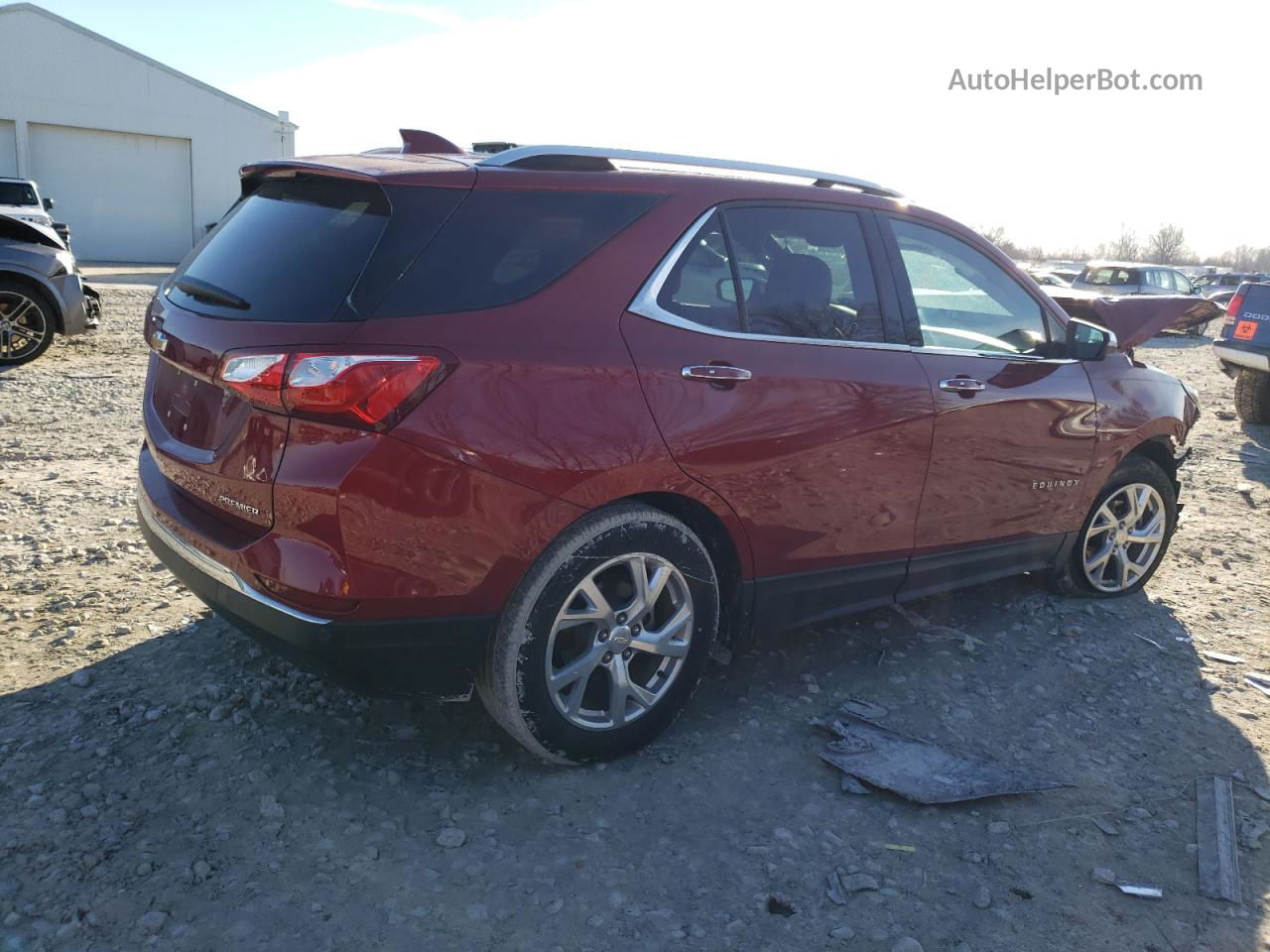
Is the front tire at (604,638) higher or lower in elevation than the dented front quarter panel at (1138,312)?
lower

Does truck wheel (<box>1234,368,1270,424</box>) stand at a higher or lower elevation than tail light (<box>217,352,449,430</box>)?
lower

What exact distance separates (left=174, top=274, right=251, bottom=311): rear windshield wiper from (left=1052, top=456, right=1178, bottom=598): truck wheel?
3.85m

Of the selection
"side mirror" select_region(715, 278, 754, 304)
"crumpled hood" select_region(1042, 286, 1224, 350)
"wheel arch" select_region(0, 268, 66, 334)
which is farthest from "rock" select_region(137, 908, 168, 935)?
"wheel arch" select_region(0, 268, 66, 334)

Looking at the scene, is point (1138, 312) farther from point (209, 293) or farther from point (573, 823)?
point (209, 293)

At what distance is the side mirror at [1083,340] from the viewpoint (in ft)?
14.7

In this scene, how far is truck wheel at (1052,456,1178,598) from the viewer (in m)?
4.94

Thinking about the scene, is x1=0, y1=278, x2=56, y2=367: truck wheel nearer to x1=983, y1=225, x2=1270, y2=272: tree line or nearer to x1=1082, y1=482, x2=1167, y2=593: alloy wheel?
x1=1082, y1=482, x2=1167, y2=593: alloy wheel

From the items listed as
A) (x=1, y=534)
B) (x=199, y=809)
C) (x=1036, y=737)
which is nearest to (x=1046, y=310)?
(x=1036, y=737)

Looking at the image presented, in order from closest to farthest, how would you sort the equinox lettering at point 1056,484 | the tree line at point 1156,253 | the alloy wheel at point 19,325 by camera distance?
the equinox lettering at point 1056,484 → the alloy wheel at point 19,325 → the tree line at point 1156,253

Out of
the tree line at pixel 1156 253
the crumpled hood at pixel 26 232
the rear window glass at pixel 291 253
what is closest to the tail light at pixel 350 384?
the rear window glass at pixel 291 253

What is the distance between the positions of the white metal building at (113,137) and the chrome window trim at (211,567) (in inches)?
1125

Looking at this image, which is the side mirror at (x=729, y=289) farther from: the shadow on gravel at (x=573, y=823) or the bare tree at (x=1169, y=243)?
the bare tree at (x=1169, y=243)

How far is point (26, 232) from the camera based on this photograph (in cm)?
1002

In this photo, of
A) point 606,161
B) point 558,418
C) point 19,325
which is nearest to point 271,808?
point 558,418
